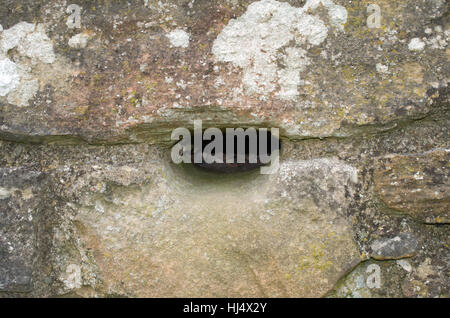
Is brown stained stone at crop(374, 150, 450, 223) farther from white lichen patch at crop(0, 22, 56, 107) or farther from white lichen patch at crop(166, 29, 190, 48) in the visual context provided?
white lichen patch at crop(0, 22, 56, 107)

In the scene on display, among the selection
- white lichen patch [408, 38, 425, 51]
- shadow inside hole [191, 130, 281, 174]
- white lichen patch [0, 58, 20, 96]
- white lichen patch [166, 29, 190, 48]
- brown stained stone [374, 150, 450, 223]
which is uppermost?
white lichen patch [166, 29, 190, 48]

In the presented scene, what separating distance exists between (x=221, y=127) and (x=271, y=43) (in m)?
0.25

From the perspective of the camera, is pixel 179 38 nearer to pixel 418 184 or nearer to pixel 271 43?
pixel 271 43

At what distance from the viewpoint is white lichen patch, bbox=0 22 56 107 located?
1115mm

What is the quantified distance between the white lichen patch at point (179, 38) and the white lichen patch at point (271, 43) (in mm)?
72

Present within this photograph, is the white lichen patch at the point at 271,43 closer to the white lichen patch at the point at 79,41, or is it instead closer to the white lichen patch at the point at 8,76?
the white lichen patch at the point at 79,41

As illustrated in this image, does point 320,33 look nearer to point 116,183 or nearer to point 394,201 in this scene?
point 394,201

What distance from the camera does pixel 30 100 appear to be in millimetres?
1120

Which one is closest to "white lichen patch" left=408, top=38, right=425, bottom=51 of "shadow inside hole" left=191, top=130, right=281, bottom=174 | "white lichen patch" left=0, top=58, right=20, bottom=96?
"shadow inside hole" left=191, top=130, right=281, bottom=174

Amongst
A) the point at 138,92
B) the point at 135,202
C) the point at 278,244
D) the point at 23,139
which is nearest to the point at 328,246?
the point at 278,244

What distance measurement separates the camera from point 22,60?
44.1 inches

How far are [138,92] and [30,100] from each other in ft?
0.92

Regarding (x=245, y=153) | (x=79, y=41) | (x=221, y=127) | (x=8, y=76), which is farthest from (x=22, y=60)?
(x=245, y=153)

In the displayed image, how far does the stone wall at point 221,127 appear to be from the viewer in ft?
3.52
